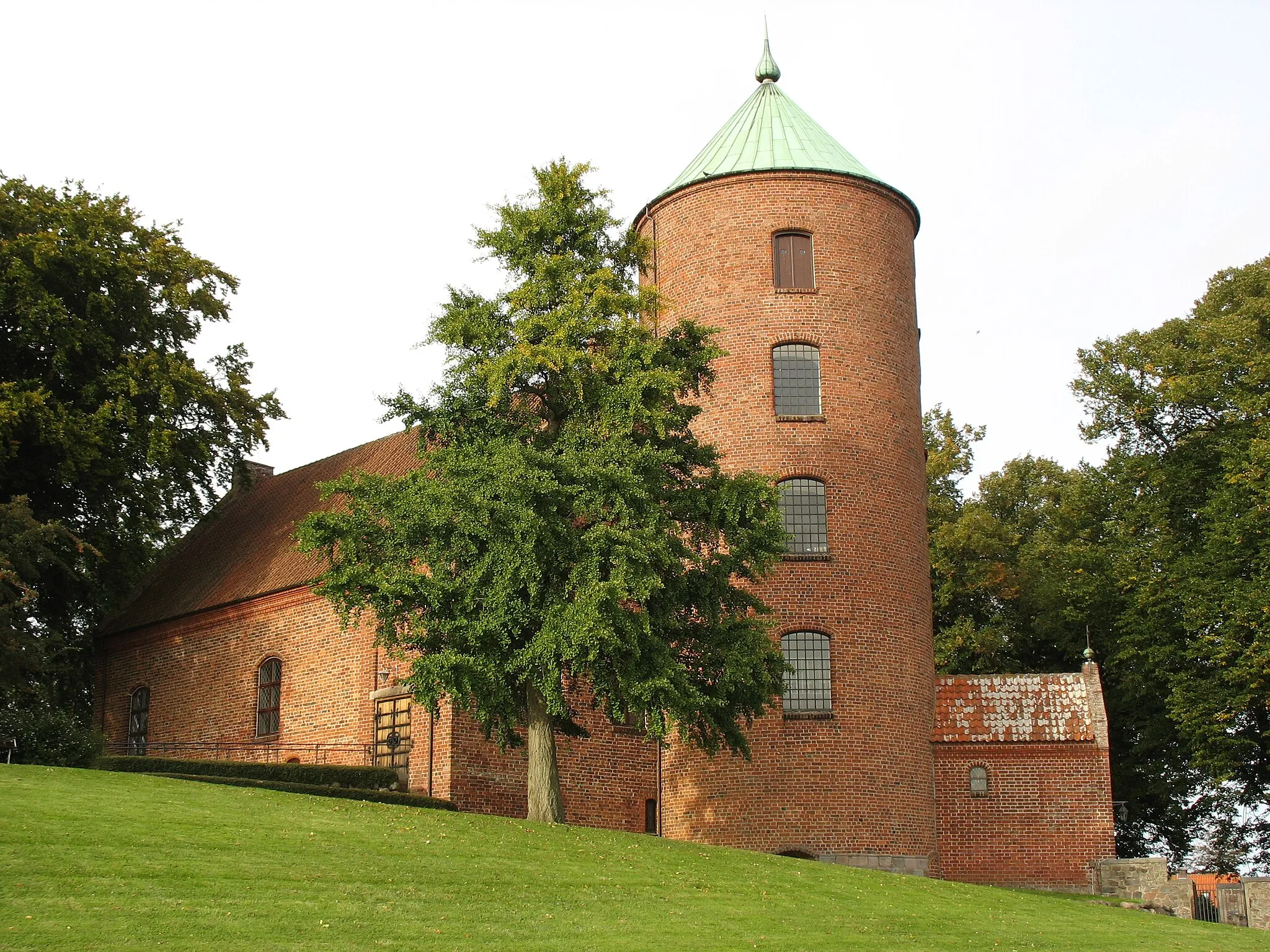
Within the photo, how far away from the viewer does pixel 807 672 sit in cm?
2881

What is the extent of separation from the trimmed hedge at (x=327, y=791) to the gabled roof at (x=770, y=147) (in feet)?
45.0

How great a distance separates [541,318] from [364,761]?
9.70 meters

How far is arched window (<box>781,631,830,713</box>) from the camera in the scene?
28.6 meters

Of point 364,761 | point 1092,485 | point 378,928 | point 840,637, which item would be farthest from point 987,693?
point 378,928

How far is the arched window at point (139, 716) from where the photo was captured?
115 ft

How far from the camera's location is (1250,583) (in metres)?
32.4

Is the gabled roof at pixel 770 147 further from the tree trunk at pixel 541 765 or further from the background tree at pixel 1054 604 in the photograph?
the tree trunk at pixel 541 765

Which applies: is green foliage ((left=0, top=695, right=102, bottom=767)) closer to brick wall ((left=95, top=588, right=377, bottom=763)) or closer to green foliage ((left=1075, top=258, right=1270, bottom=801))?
brick wall ((left=95, top=588, right=377, bottom=763))

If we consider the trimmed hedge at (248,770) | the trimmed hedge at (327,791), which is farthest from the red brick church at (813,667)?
the trimmed hedge at (248,770)

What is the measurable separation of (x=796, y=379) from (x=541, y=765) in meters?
10.0

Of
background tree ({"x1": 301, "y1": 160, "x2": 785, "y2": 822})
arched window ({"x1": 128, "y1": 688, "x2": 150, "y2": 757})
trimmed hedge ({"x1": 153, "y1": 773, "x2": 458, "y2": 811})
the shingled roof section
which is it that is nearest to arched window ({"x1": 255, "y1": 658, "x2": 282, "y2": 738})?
the shingled roof section

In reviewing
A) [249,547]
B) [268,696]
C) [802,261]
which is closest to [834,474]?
[802,261]

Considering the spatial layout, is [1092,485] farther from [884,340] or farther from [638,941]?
[638,941]

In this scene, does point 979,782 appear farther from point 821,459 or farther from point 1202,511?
point 1202,511
